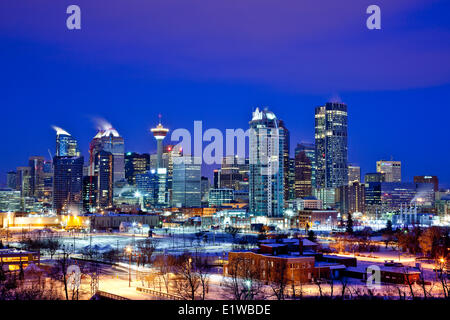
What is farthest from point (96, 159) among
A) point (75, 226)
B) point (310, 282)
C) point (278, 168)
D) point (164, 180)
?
point (310, 282)

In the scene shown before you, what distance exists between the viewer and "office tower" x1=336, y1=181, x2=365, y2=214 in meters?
115

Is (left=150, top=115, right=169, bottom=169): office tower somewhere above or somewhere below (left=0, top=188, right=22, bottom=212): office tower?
above

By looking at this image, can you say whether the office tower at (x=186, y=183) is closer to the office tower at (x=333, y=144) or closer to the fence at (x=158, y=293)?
the office tower at (x=333, y=144)

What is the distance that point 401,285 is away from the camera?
2050 centimetres

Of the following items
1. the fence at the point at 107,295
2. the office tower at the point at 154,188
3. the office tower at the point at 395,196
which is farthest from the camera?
the office tower at the point at 154,188

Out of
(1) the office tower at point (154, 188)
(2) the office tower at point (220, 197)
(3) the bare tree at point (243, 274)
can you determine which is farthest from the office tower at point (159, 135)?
(3) the bare tree at point (243, 274)

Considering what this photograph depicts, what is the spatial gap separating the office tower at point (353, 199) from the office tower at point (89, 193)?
173 ft

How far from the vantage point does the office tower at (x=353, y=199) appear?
114625 millimetres

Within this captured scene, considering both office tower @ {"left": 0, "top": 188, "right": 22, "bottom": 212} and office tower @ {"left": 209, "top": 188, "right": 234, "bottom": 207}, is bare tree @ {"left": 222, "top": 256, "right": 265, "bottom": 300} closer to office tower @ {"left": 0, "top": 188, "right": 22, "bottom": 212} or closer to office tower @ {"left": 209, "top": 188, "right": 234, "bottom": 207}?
office tower @ {"left": 209, "top": 188, "right": 234, "bottom": 207}

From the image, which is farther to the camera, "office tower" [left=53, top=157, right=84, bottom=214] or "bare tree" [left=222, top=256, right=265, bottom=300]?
"office tower" [left=53, top=157, right=84, bottom=214]

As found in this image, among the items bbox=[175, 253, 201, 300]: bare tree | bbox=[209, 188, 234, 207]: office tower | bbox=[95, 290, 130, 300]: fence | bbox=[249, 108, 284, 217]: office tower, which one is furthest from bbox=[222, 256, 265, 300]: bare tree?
bbox=[209, 188, 234, 207]: office tower

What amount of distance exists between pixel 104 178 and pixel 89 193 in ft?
21.1

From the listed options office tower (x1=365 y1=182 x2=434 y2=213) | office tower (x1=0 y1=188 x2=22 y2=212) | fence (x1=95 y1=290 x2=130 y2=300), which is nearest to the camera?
fence (x1=95 y1=290 x2=130 y2=300)

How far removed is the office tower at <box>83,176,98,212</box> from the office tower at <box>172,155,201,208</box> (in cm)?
1831
